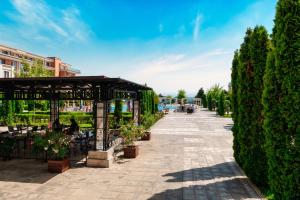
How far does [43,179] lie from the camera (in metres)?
9.75

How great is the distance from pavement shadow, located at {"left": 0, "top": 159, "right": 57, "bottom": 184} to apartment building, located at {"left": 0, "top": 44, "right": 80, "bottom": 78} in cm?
4249

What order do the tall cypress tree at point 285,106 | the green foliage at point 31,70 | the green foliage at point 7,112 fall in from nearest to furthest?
the tall cypress tree at point 285,106 < the green foliage at point 7,112 < the green foliage at point 31,70

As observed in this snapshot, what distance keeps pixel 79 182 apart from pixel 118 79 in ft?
14.0

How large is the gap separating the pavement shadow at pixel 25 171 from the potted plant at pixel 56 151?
0.32 metres

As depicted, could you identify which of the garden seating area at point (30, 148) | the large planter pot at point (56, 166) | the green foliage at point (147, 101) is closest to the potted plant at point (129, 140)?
the garden seating area at point (30, 148)

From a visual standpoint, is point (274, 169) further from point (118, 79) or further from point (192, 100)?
point (192, 100)

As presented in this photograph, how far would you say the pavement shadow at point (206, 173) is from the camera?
10.0 metres

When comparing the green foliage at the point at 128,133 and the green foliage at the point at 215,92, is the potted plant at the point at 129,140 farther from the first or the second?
the green foliage at the point at 215,92

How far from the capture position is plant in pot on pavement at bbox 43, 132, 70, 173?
10.5m

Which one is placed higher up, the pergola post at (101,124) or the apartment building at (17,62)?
the apartment building at (17,62)

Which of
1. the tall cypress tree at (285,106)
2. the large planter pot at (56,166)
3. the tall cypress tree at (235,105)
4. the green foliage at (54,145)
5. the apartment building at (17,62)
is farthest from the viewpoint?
→ the apartment building at (17,62)

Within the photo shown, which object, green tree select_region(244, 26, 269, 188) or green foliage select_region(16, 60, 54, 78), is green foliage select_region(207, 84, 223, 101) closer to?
green foliage select_region(16, 60, 54, 78)

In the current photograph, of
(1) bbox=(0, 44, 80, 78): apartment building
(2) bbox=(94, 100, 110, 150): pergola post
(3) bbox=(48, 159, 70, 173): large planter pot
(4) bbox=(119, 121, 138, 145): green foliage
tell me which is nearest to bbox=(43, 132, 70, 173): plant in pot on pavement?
(3) bbox=(48, 159, 70, 173): large planter pot

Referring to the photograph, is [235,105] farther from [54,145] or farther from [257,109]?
[54,145]
